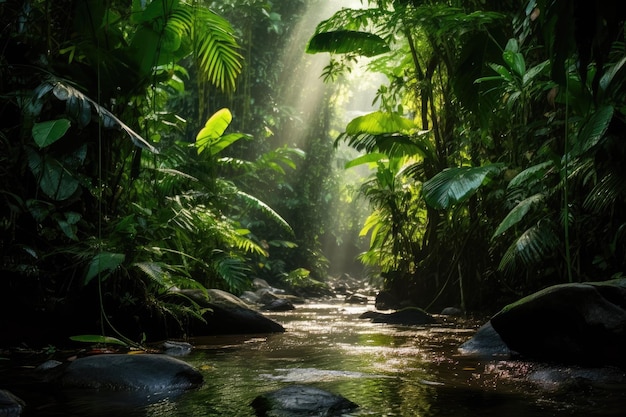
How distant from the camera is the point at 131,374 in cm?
280

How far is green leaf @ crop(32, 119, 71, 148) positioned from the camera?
350cm

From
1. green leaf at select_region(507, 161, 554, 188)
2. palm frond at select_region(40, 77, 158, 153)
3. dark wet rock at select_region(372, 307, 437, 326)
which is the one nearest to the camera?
palm frond at select_region(40, 77, 158, 153)

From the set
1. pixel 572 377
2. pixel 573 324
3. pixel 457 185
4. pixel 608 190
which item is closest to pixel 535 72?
pixel 608 190

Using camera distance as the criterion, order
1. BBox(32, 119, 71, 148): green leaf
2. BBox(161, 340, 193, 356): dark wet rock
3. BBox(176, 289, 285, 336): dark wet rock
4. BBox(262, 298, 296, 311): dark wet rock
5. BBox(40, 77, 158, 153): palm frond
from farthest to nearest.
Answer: BBox(262, 298, 296, 311): dark wet rock, BBox(176, 289, 285, 336): dark wet rock, BBox(161, 340, 193, 356): dark wet rock, BBox(40, 77, 158, 153): palm frond, BBox(32, 119, 71, 148): green leaf

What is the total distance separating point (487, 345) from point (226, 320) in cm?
221

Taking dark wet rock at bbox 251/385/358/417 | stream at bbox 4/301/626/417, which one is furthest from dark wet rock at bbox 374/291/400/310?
dark wet rock at bbox 251/385/358/417

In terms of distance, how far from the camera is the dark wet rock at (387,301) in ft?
26.2

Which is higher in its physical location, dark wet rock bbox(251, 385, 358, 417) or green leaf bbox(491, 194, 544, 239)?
green leaf bbox(491, 194, 544, 239)

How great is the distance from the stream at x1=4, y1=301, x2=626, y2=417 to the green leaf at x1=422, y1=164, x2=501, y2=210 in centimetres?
136

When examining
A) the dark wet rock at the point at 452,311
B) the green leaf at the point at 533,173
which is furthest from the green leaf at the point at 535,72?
the dark wet rock at the point at 452,311

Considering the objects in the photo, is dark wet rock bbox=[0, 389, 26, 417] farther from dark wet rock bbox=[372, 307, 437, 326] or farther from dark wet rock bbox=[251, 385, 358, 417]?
dark wet rock bbox=[372, 307, 437, 326]

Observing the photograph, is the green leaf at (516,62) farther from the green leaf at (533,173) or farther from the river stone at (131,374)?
the river stone at (131,374)

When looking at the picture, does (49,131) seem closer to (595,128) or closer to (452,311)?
(595,128)

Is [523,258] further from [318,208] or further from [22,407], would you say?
[318,208]
